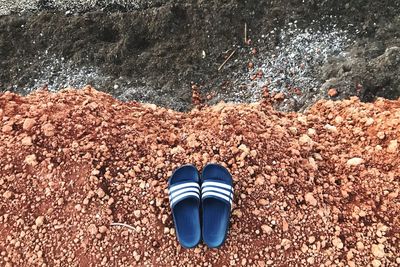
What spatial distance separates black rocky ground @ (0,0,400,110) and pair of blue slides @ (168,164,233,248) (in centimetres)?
127

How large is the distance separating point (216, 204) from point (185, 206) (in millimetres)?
154

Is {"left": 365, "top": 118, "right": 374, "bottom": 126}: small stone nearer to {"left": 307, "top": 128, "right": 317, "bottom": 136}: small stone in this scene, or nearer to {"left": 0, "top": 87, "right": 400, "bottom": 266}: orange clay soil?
{"left": 0, "top": 87, "right": 400, "bottom": 266}: orange clay soil

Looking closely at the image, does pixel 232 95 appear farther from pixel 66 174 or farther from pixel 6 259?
pixel 6 259

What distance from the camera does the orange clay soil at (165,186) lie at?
2.34 meters

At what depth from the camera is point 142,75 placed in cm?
389

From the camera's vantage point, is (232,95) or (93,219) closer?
(93,219)

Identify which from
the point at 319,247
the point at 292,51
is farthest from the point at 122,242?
the point at 292,51

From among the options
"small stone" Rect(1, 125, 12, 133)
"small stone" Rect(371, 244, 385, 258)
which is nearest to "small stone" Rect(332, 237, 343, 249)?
"small stone" Rect(371, 244, 385, 258)

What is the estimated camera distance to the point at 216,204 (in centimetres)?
237

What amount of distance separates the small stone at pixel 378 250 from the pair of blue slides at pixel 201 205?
2.38 ft

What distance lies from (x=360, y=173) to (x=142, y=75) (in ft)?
A: 6.48

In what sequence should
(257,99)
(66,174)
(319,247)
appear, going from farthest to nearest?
(257,99) < (66,174) < (319,247)

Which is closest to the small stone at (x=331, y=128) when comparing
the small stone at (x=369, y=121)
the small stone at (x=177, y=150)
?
the small stone at (x=369, y=121)

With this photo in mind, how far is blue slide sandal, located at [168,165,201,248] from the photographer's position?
2293 mm
